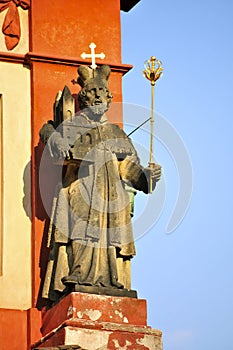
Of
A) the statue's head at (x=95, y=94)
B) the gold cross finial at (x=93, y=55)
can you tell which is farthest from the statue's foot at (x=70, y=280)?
the gold cross finial at (x=93, y=55)

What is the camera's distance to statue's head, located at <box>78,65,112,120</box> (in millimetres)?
10844

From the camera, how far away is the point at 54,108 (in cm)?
1095

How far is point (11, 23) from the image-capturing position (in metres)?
11.6

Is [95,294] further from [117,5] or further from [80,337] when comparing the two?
[117,5]

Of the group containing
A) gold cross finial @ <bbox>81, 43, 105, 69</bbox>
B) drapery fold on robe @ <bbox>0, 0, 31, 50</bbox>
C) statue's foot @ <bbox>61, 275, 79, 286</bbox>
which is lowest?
statue's foot @ <bbox>61, 275, 79, 286</bbox>

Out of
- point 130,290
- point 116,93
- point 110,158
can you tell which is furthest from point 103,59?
point 130,290

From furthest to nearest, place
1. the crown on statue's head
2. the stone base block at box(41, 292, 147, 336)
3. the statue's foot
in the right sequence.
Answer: the crown on statue's head, the statue's foot, the stone base block at box(41, 292, 147, 336)

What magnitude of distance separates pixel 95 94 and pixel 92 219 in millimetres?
1040

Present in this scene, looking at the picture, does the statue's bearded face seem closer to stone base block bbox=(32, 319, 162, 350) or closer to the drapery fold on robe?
the drapery fold on robe

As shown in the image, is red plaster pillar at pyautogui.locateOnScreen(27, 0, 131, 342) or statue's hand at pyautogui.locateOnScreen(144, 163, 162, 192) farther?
red plaster pillar at pyautogui.locateOnScreen(27, 0, 131, 342)

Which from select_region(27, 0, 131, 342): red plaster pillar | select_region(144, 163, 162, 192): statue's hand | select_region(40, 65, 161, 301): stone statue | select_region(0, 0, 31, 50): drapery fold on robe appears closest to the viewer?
select_region(40, 65, 161, 301): stone statue

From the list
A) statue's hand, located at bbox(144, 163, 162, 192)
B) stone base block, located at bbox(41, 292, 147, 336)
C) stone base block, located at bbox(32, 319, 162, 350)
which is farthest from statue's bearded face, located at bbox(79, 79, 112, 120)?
stone base block, located at bbox(32, 319, 162, 350)

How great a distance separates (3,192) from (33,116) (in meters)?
0.70

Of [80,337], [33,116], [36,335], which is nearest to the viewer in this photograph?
[80,337]
